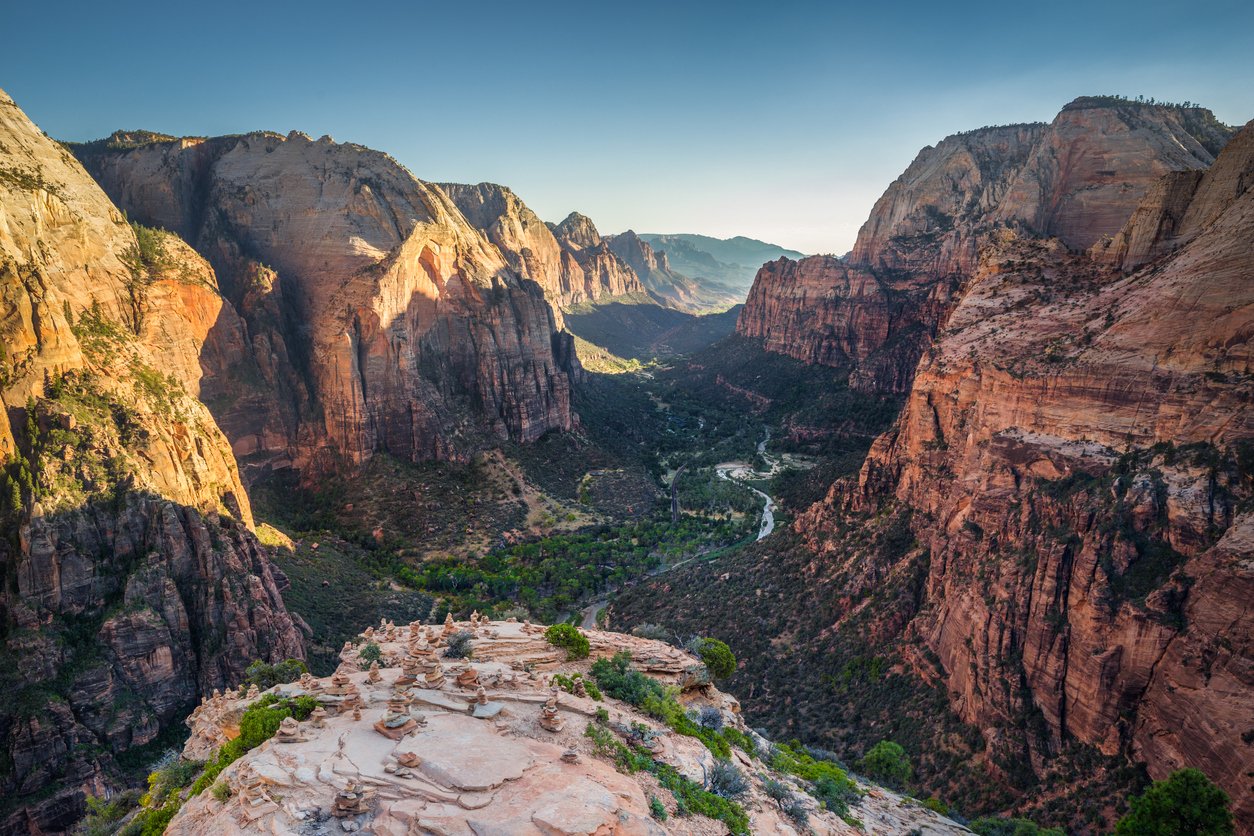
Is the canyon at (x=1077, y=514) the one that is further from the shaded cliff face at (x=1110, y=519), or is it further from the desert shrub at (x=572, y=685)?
the desert shrub at (x=572, y=685)

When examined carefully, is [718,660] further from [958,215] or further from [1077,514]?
[958,215]

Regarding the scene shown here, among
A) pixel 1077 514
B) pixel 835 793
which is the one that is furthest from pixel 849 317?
pixel 835 793

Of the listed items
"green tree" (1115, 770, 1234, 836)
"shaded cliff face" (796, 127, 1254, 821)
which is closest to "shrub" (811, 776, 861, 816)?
"shaded cliff face" (796, 127, 1254, 821)

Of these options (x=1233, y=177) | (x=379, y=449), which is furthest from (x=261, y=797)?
(x=379, y=449)

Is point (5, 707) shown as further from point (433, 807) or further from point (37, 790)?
point (433, 807)

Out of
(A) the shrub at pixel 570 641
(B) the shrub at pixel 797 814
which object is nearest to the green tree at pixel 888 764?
(B) the shrub at pixel 797 814

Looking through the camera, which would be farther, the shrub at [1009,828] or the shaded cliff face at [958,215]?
the shaded cliff face at [958,215]
